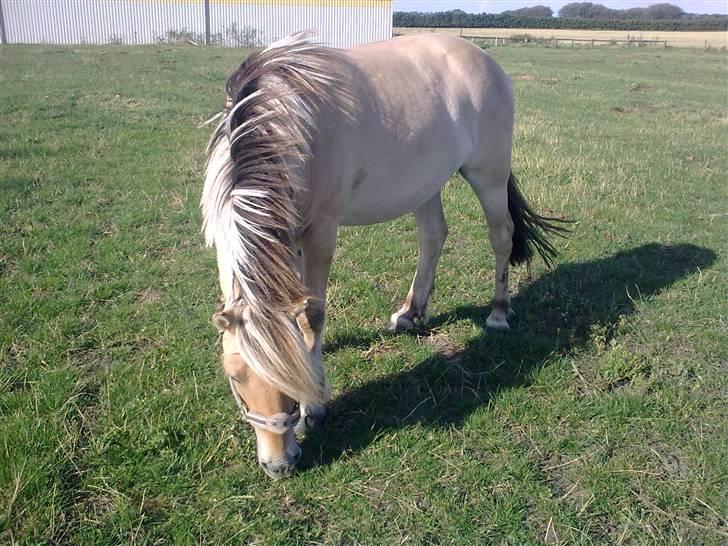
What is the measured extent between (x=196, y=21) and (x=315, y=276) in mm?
31683

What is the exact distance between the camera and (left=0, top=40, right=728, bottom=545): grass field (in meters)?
2.50

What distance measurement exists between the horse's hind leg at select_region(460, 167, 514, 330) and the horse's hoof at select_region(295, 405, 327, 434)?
1.64 meters

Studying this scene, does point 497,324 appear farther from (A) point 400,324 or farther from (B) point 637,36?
(B) point 637,36

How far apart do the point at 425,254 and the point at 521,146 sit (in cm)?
575

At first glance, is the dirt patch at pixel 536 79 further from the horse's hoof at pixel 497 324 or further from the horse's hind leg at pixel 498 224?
the horse's hoof at pixel 497 324

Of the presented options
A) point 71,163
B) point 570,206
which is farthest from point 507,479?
point 71,163

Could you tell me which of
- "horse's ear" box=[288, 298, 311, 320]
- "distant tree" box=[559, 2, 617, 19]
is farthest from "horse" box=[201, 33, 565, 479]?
"distant tree" box=[559, 2, 617, 19]

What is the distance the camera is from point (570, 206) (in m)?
6.52

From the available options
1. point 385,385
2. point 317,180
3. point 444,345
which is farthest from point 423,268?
point 317,180

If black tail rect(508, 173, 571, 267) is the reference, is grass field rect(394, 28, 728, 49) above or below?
above

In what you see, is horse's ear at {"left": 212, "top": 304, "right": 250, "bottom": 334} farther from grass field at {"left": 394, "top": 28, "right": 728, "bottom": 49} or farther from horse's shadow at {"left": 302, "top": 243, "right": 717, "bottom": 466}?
grass field at {"left": 394, "top": 28, "right": 728, "bottom": 49}

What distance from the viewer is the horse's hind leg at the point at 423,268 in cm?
409

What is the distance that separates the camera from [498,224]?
168 inches

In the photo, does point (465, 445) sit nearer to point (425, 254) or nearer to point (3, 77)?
point (425, 254)
